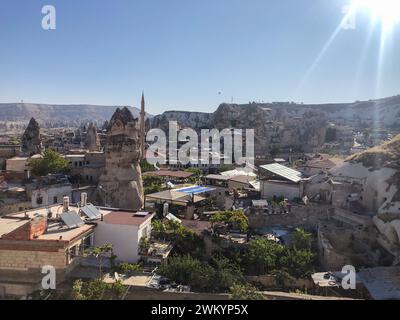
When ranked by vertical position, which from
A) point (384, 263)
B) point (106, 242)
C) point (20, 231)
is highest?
point (20, 231)

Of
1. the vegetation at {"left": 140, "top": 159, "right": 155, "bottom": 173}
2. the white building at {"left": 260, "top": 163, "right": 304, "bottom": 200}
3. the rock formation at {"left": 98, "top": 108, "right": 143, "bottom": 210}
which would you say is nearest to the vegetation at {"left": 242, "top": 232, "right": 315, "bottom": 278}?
the white building at {"left": 260, "top": 163, "right": 304, "bottom": 200}

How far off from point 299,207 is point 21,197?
63.9 ft

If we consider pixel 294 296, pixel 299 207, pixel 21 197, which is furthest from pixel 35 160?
pixel 294 296

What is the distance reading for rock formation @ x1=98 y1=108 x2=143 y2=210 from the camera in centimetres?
2462

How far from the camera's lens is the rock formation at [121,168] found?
24.6 metres

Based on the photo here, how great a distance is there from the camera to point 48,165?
101ft

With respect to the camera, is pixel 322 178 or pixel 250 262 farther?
pixel 322 178

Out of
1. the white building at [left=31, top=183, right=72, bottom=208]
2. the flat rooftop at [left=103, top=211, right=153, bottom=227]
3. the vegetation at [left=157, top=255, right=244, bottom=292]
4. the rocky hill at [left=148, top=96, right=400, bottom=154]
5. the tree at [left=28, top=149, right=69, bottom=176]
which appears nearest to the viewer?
the vegetation at [left=157, top=255, right=244, bottom=292]

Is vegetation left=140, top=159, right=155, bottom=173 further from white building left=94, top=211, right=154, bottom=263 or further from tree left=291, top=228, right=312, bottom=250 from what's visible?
white building left=94, top=211, right=154, bottom=263

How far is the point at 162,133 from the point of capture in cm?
7944

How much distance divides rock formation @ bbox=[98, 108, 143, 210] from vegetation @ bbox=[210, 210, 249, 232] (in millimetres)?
6218

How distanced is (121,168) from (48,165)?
9515 mm

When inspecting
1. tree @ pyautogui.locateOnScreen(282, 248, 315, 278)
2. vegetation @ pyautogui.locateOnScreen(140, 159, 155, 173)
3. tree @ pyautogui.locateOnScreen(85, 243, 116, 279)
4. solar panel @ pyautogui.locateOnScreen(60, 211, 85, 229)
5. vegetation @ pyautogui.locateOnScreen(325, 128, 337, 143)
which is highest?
vegetation @ pyautogui.locateOnScreen(325, 128, 337, 143)
